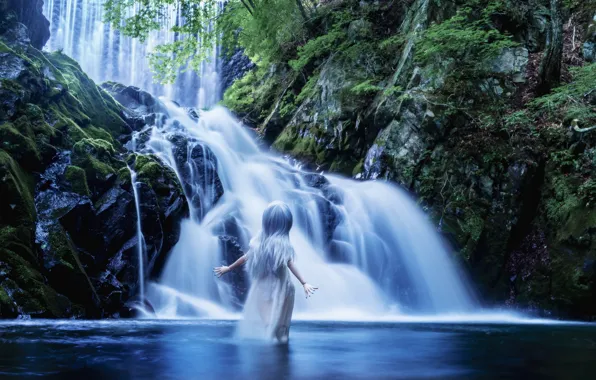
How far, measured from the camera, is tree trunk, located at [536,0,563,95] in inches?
490

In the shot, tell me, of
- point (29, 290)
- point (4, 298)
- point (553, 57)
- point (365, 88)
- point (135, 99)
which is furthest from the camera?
point (135, 99)

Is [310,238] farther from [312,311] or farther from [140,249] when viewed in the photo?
[140,249]

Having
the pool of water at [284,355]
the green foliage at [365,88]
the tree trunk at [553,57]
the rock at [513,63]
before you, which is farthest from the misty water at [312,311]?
the tree trunk at [553,57]

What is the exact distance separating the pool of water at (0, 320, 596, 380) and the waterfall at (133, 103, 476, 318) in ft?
14.4

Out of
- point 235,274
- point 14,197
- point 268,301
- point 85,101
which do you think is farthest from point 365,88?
point 268,301

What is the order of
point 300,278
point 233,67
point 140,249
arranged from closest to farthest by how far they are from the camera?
point 300,278 < point 140,249 < point 233,67

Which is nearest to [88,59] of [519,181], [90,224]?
[90,224]

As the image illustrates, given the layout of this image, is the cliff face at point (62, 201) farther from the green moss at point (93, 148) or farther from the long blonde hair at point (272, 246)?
the long blonde hair at point (272, 246)

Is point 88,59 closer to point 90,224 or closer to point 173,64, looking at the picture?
point 173,64

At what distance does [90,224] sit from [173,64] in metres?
10.1

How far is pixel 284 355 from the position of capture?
4.08 m

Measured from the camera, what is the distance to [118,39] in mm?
32406

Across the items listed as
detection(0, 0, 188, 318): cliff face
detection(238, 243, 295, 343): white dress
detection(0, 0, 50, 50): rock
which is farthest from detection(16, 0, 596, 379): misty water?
detection(0, 0, 50, 50): rock

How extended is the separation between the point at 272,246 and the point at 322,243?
25.4 feet
